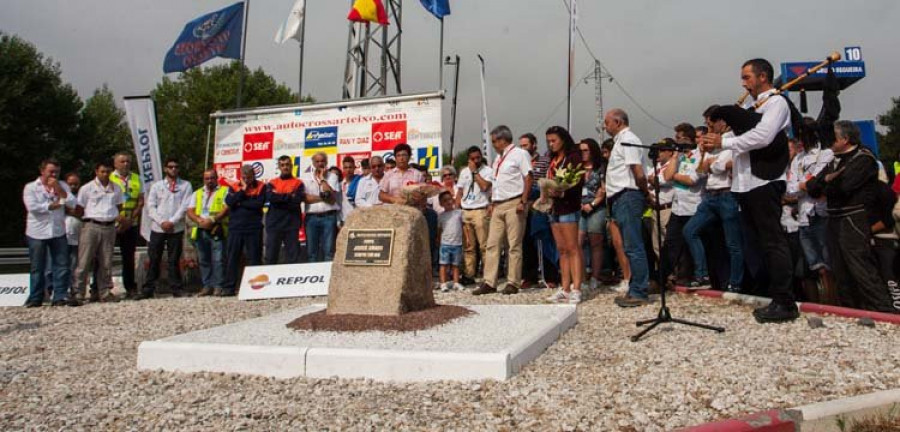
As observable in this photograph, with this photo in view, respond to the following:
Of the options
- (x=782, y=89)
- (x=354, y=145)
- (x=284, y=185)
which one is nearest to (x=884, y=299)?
(x=782, y=89)

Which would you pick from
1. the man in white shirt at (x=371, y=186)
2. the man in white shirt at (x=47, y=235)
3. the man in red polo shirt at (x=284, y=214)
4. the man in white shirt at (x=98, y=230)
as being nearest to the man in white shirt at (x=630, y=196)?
the man in white shirt at (x=371, y=186)

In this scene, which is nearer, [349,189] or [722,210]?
[722,210]

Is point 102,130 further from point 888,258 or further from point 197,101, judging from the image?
point 888,258

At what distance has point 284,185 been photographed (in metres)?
8.95

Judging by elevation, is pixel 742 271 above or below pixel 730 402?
above

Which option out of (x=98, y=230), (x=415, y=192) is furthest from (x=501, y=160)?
(x=98, y=230)

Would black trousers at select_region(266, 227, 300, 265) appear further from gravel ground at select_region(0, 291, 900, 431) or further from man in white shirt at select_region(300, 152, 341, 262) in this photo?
gravel ground at select_region(0, 291, 900, 431)

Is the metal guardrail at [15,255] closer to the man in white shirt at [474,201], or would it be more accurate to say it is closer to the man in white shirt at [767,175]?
the man in white shirt at [474,201]

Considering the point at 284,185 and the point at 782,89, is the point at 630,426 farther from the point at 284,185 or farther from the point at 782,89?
the point at 284,185

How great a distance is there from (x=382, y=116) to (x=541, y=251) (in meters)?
4.13

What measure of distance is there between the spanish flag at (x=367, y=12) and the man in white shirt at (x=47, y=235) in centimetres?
607

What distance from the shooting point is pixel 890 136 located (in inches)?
1505

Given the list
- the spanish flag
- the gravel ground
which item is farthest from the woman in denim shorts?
the spanish flag

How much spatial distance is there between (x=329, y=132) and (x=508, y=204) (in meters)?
5.15
